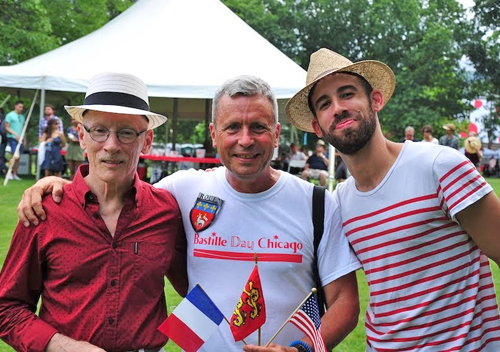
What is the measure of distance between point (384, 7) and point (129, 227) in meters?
41.5

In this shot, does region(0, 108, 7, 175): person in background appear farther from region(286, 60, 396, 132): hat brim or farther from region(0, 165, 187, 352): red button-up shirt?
region(0, 165, 187, 352): red button-up shirt

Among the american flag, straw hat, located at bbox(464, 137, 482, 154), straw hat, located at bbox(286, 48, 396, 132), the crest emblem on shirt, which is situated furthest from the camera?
straw hat, located at bbox(464, 137, 482, 154)

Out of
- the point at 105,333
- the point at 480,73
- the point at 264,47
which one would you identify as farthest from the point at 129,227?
the point at 480,73

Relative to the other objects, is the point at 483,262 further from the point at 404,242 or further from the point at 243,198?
the point at 243,198

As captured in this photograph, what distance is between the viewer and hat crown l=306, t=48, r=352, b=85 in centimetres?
289

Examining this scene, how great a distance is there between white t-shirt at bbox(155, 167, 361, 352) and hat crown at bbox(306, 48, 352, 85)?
0.55 metres

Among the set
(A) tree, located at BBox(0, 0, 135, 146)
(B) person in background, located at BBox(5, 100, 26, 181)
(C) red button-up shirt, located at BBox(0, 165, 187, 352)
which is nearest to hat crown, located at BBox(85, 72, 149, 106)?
(C) red button-up shirt, located at BBox(0, 165, 187, 352)

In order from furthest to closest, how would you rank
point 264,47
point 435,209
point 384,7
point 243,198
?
point 384,7, point 264,47, point 243,198, point 435,209

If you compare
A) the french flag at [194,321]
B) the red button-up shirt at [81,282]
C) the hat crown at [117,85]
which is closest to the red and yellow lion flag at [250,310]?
the french flag at [194,321]

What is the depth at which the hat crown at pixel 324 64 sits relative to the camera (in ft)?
9.47

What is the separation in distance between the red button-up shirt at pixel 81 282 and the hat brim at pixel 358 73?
43.6 inches

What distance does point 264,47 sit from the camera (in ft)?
48.6

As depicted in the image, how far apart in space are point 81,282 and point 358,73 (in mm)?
1648

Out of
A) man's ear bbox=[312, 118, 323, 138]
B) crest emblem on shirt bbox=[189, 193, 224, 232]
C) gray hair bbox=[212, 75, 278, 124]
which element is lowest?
crest emblem on shirt bbox=[189, 193, 224, 232]
